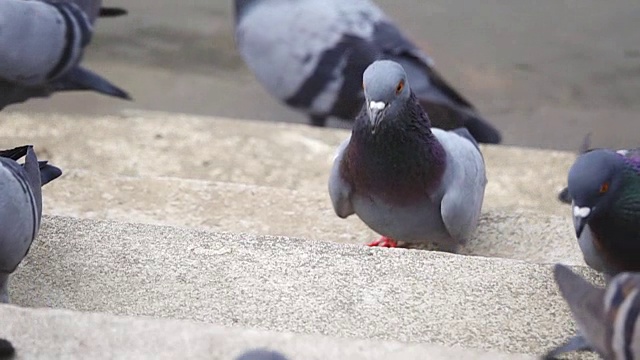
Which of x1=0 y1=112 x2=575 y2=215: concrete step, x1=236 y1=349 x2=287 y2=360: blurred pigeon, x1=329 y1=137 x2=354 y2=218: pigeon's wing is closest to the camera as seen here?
x1=236 y1=349 x2=287 y2=360: blurred pigeon

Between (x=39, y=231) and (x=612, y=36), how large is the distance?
720 centimetres

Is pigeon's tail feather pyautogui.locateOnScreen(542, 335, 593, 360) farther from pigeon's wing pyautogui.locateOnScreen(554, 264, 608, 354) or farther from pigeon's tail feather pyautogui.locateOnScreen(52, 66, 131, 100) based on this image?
pigeon's tail feather pyautogui.locateOnScreen(52, 66, 131, 100)

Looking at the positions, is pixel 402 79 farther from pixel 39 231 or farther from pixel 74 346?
pixel 74 346

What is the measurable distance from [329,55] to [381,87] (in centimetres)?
291

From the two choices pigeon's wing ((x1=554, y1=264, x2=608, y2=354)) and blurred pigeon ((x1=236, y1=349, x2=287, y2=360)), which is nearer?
blurred pigeon ((x1=236, y1=349, x2=287, y2=360))

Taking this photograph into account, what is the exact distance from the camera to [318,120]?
7.20 metres

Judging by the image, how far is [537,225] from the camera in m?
4.41

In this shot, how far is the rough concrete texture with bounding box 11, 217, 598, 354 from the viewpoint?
3.01m

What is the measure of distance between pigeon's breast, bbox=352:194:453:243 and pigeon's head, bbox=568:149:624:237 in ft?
3.06

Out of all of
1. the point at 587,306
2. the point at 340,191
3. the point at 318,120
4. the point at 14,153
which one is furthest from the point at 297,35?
the point at 587,306

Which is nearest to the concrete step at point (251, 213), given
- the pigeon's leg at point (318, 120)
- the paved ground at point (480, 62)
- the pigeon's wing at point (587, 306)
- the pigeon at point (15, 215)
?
the pigeon at point (15, 215)

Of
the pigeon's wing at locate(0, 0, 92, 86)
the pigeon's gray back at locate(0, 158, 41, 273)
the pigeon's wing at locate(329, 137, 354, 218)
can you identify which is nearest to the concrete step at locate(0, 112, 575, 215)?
the pigeon's wing at locate(0, 0, 92, 86)

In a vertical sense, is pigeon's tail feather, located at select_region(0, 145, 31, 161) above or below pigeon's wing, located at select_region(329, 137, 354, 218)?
above

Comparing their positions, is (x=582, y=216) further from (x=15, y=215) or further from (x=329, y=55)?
(x=329, y=55)
